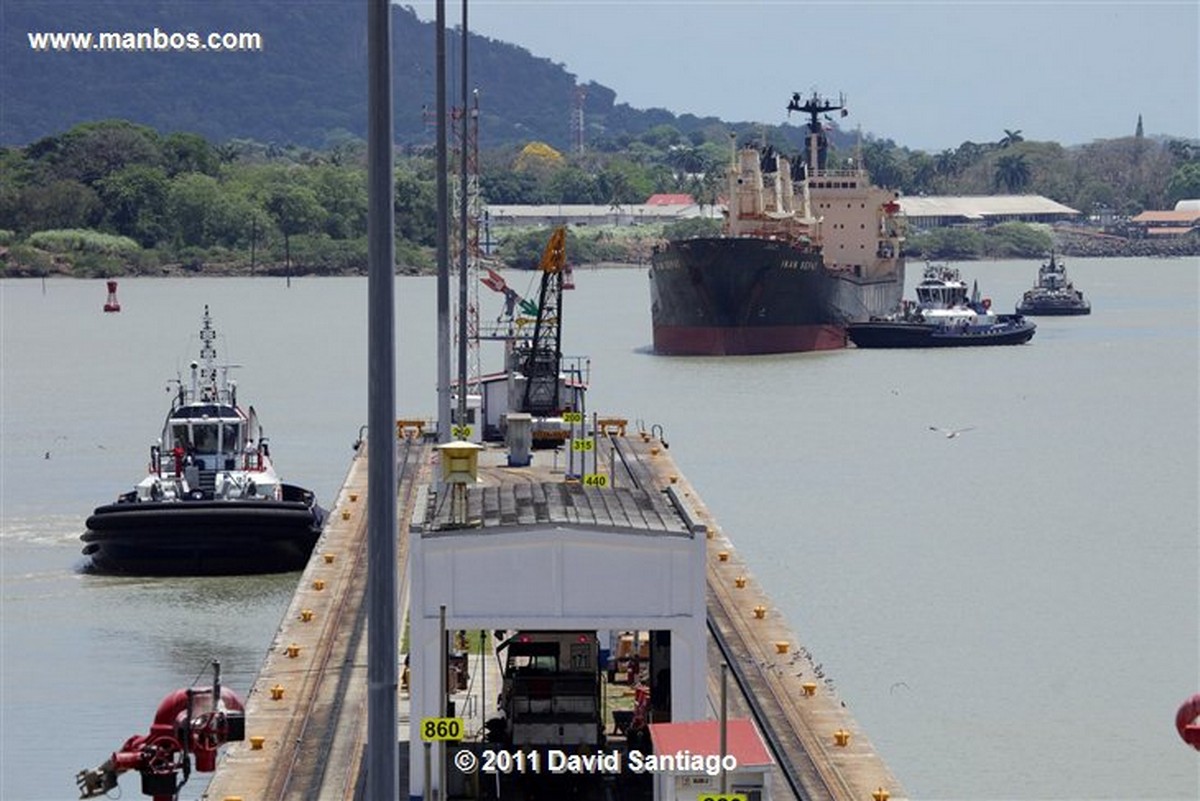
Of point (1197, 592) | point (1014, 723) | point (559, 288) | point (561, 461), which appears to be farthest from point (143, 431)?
point (1014, 723)

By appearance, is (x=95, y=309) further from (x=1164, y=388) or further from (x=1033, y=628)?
(x=1033, y=628)

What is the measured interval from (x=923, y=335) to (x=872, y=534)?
65.3 meters

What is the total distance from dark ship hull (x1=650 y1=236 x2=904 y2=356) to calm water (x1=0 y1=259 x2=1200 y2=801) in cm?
149

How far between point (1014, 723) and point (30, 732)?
13.7 meters

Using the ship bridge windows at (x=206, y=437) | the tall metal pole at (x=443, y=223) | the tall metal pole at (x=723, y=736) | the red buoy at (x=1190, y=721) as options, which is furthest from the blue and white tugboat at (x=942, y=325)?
the red buoy at (x=1190, y=721)

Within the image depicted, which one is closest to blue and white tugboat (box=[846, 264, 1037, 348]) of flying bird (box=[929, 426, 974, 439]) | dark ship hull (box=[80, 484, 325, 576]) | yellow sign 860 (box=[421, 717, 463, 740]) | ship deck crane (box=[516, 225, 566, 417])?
flying bird (box=[929, 426, 974, 439])

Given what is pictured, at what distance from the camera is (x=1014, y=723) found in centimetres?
3497

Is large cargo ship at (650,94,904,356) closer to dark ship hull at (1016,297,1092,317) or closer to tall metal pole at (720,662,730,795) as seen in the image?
dark ship hull at (1016,297,1092,317)

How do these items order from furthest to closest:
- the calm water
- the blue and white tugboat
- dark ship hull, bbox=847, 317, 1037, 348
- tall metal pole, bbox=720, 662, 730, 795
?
the blue and white tugboat
dark ship hull, bbox=847, 317, 1037, 348
the calm water
tall metal pole, bbox=720, 662, 730, 795

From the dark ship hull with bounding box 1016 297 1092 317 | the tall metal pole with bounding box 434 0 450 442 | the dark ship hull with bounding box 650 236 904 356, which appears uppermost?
the tall metal pole with bounding box 434 0 450 442

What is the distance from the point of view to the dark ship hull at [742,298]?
107625 mm

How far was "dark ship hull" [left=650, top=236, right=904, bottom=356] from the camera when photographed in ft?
353

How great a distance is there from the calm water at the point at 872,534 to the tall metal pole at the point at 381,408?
17967 mm

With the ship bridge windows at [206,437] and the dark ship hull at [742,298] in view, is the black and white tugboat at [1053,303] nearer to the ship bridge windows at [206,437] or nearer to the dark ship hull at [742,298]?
the dark ship hull at [742,298]
